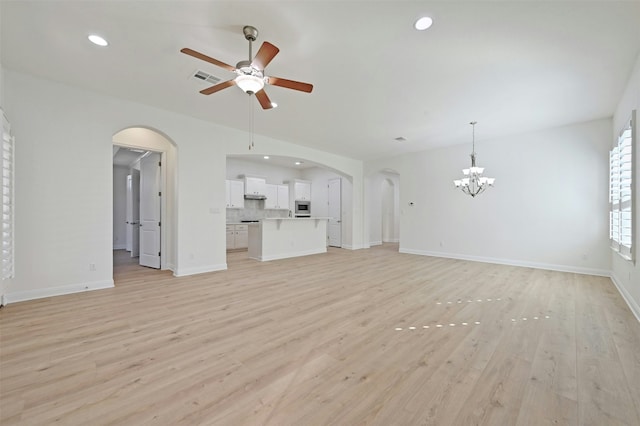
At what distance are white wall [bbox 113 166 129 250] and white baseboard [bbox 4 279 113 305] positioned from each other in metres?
5.85

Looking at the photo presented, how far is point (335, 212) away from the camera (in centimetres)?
954

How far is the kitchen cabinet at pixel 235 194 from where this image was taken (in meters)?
Answer: 8.57

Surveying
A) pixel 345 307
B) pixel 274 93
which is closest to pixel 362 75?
pixel 274 93

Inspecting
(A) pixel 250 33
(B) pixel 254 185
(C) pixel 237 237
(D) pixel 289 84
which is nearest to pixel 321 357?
(D) pixel 289 84

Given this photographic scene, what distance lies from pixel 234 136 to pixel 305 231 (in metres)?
3.22

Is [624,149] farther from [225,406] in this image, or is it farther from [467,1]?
[225,406]

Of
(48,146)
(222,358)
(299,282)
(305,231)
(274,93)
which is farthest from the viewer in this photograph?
(305,231)

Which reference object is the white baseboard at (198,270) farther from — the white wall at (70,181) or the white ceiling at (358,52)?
the white ceiling at (358,52)

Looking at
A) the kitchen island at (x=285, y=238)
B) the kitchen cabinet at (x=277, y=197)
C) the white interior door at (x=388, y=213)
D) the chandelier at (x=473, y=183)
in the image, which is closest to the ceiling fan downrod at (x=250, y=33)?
the kitchen island at (x=285, y=238)

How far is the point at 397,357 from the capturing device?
212cm

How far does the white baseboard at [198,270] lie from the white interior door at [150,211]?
0.99 metres

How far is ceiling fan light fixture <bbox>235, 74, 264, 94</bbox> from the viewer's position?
8.16ft

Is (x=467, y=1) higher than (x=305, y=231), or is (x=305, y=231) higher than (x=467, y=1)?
(x=467, y=1)

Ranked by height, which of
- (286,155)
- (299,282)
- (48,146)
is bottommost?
(299,282)
